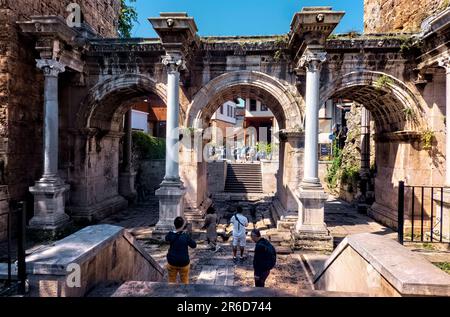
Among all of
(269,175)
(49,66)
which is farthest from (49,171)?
(269,175)

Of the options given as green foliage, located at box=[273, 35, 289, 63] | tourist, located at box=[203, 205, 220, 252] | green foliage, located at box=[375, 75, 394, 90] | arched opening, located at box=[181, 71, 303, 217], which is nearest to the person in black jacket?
tourist, located at box=[203, 205, 220, 252]

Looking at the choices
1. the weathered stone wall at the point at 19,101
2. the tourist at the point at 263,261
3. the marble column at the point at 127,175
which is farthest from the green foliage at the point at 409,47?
the marble column at the point at 127,175

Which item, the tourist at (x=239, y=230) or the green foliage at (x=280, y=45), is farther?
the green foliage at (x=280, y=45)

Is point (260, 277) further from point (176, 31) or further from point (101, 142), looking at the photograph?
point (101, 142)

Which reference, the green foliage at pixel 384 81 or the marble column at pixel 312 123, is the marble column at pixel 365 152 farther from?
the marble column at pixel 312 123

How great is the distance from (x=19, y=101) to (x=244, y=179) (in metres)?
13.5

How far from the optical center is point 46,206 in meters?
8.66

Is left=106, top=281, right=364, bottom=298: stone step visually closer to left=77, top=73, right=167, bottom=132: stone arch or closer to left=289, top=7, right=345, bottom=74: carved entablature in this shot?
left=289, top=7, right=345, bottom=74: carved entablature

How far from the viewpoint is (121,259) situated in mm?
4359

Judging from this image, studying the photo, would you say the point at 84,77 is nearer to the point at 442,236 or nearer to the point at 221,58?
the point at 221,58

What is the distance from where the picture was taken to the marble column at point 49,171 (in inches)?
337

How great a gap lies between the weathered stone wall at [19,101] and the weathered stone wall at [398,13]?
12105mm

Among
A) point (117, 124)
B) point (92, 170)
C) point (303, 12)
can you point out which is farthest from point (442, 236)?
point (117, 124)

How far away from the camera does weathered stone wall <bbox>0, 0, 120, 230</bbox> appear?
8.28 metres
